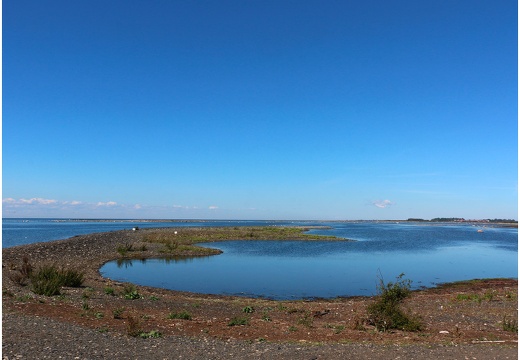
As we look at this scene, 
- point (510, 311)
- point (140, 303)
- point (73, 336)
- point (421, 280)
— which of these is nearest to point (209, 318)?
point (140, 303)

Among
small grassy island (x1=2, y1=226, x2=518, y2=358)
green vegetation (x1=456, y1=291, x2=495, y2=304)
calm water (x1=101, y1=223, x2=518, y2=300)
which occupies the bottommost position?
calm water (x1=101, y1=223, x2=518, y2=300)

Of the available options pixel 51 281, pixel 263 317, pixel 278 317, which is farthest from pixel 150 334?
pixel 51 281

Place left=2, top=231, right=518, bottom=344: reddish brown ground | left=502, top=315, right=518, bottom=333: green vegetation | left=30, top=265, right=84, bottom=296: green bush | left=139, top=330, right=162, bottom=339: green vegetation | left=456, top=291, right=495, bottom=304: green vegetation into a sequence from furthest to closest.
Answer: left=456, top=291, right=495, bottom=304: green vegetation → left=30, top=265, right=84, bottom=296: green bush → left=502, top=315, right=518, bottom=333: green vegetation → left=2, top=231, right=518, bottom=344: reddish brown ground → left=139, top=330, right=162, bottom=339: green vegetation

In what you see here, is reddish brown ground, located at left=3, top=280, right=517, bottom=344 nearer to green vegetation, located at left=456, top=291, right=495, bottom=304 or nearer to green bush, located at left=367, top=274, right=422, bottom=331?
green vegetation, located at left=456, top=291, right=495, bottom=304

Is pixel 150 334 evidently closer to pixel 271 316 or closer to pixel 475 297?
pixel 271 316

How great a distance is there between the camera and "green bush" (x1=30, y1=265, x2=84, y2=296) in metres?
18.7

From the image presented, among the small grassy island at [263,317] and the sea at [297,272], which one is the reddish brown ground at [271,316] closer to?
the small grassy island at [263,317]

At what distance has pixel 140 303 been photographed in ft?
62.2

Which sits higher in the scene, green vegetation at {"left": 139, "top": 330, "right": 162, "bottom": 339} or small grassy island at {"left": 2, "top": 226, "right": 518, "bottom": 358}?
green vegetation at {"left": 139, "top": 330, "right": 162, "bottom": 339}

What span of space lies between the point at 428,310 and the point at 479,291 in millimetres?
8954

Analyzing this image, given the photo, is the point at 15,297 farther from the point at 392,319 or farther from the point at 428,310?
the point at 428,310

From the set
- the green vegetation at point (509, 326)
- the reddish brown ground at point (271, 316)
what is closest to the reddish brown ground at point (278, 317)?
the reddish brown ground at point (271, 316)

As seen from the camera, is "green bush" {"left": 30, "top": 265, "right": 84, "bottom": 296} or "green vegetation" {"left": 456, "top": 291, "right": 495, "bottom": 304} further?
"green vegetation" {"left": 456, "top": 291, "right": 495, "bottom": 304}

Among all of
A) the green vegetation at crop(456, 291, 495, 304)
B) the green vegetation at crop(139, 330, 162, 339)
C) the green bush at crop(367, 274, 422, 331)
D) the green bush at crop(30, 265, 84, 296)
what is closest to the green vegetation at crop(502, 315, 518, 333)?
the green bush at crop(367, 274, 422, 331)
